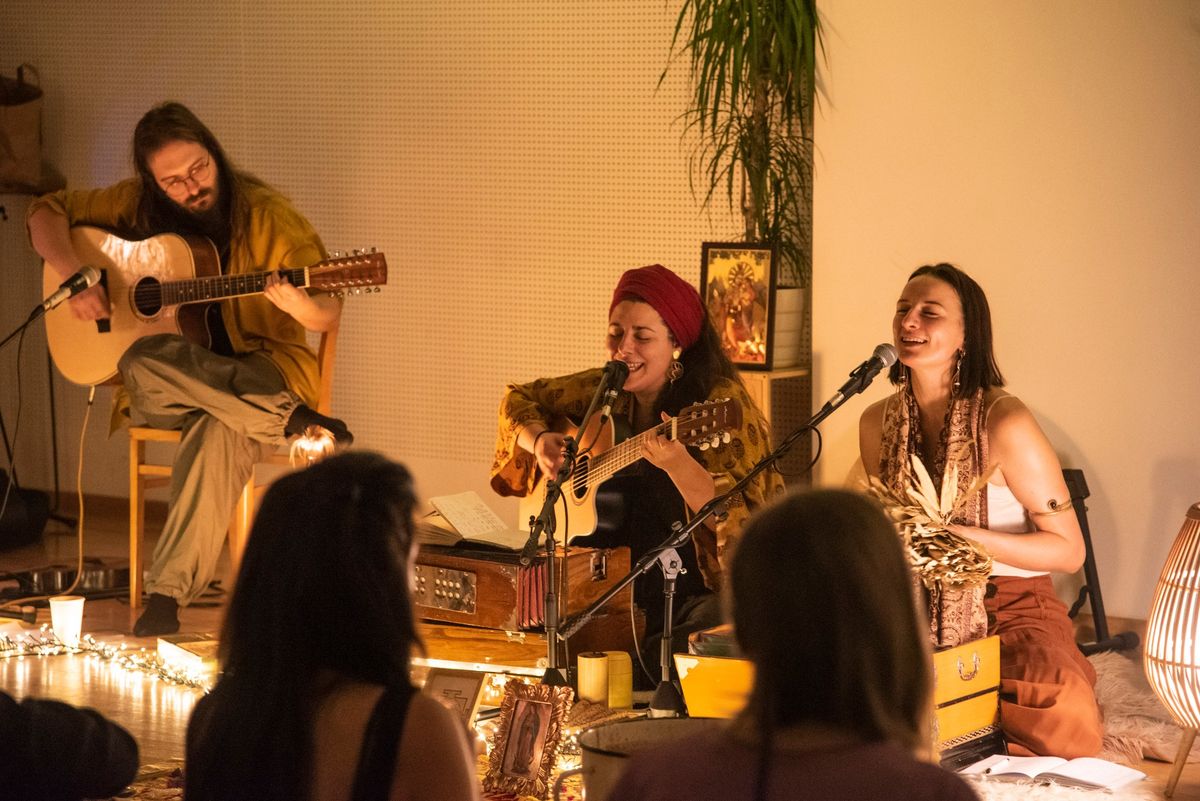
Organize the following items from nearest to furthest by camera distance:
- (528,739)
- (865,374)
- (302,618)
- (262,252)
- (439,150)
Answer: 1. (302,618)
2. (865,374)
3. (528,739)
4. (262,252)
5. (439,150)

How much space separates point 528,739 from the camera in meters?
3.38

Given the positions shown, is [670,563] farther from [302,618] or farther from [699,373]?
[302,618]

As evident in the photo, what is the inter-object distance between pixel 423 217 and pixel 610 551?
2723 mm

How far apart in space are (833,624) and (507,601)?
266 cm

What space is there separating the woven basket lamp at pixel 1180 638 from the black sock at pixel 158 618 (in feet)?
10.4

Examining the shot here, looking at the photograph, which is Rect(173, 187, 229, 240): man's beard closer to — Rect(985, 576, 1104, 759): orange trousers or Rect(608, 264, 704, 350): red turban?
Rect(608, 264, 704, 350): red turban

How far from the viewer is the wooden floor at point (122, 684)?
3.80 meters

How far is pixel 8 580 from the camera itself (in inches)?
235

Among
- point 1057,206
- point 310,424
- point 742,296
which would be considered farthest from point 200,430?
point 1057,206

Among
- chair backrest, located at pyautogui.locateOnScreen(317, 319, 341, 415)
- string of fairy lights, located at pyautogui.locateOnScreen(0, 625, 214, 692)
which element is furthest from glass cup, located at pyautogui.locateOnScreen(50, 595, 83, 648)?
chair backrest, located at pyautogui.locateOnScreen(317, 319, 341, 415)

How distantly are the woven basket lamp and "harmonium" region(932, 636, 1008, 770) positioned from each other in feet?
1.24

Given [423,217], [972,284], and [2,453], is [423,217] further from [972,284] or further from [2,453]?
[972,284]

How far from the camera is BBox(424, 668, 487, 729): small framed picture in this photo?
11.6 ft

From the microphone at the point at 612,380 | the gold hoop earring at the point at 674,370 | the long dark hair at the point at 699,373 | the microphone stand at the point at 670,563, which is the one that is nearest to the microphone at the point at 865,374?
the microphone stand at the point at 670,563
